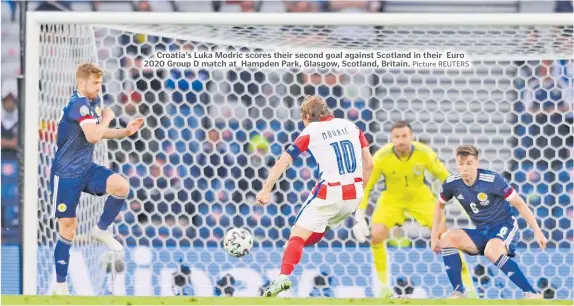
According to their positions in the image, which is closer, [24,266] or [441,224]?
[24,266]

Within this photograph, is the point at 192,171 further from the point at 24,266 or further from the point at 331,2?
the point at 24,266

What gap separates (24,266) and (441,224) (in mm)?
2650

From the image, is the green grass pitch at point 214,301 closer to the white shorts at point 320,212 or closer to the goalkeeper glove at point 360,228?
the white shorts at point 320,212

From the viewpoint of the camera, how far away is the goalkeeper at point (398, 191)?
7.07 m

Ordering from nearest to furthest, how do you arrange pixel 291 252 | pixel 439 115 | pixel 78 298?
pixel 78 298 < pixel 291 252 < pixel 439 115

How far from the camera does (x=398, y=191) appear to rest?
284 inches

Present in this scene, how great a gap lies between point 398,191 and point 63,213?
7.70 ft

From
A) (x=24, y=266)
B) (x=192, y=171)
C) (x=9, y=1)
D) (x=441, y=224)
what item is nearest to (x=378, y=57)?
(x=441, y=224)

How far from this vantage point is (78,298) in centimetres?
532

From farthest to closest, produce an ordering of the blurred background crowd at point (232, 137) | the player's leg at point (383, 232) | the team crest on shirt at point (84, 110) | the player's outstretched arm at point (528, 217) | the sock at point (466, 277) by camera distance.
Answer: the blurred background crowd at point (232, 137) → the player's leg at point (383, 232) → the sock at point (466, 277) → the player's outstretched arm at point (528, 217) → the team crest on shirt at point (84, 110)

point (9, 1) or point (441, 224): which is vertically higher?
point (9, 1)

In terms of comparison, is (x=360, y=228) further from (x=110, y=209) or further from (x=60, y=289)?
(x=60, y=289)

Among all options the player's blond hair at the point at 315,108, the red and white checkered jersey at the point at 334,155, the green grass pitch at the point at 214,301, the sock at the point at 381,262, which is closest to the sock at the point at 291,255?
the red and white checkered jersey at the point at 334,155

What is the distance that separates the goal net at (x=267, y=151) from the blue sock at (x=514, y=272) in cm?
128
